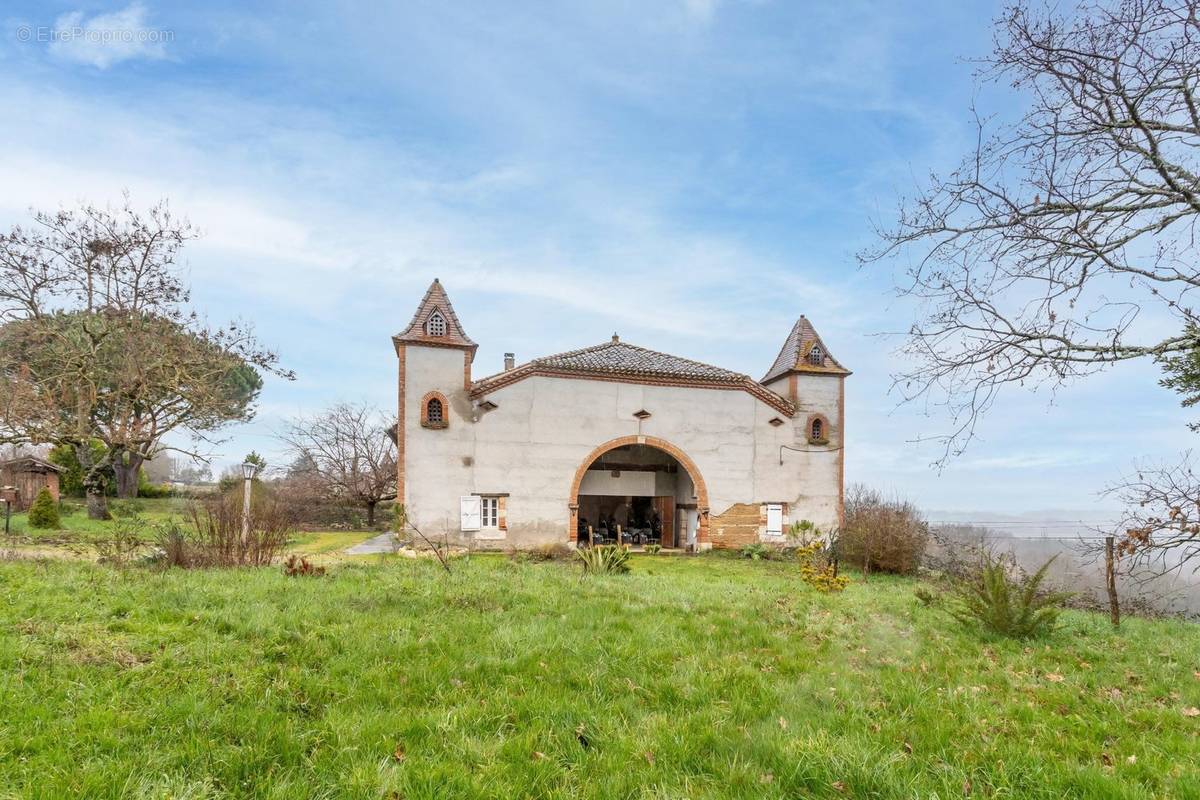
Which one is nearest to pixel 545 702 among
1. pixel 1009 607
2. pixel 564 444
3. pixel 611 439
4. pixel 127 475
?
pixel 1009 607

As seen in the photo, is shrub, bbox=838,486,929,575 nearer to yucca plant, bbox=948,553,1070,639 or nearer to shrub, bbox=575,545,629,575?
shrub, bbox=575,545,629,575

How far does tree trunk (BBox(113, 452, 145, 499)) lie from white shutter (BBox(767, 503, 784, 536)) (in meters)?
32.8

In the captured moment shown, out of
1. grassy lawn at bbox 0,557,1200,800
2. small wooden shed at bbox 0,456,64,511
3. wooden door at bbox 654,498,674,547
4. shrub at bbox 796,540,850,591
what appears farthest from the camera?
small wooden shed at bbox 0,456,64,511

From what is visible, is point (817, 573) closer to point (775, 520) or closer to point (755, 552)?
point (755, 552)

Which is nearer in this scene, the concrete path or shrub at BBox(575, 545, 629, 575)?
shrub at BBox(575, 545, 629, 575)

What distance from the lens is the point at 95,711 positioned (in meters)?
4.02

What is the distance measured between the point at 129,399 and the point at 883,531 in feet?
92.7

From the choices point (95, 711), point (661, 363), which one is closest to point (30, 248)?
point (661, 363)

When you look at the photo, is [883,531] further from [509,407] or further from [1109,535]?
[509,407]

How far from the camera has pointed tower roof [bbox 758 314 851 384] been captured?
23266mm

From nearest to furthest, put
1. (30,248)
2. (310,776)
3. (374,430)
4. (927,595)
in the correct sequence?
(310,776) < (927,595) < (30,248) < (374,430)

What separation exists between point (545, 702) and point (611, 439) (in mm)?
16947

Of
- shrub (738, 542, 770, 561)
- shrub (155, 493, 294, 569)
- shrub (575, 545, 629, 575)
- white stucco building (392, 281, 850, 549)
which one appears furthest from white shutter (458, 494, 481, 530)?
shrub (738, 542, 770, 561)

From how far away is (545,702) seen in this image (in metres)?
4.72
